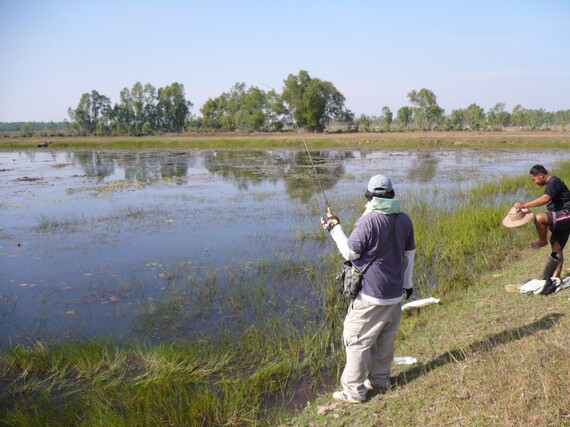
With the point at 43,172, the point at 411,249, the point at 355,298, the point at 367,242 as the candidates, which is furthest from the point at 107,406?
the point at 43,172

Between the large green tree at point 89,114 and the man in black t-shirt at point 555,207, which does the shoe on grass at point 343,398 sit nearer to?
the man in black t-shirt at point 555,207

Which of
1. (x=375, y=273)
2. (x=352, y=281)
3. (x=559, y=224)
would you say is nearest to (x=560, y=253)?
(x=559, y=224)

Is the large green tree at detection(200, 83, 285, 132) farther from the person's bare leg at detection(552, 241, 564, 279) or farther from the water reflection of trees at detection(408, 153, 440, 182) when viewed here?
the person's bare leg at detection(552, 241, 564, 279)

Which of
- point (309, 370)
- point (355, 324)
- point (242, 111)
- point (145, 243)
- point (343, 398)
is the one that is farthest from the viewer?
point (242, 111)

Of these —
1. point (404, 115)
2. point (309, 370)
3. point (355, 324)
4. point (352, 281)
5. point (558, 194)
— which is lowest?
point (309, 370)

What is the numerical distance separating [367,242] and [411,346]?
2053 millimetres

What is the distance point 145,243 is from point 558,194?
8273 millimetres

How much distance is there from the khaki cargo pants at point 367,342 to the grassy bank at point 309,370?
18 centimetres

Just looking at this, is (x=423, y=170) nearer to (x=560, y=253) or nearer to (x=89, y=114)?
(x=560, y=253)

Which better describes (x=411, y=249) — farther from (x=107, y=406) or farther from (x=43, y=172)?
(x=43, y=172)

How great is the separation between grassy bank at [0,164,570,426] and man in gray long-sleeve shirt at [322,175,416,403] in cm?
41

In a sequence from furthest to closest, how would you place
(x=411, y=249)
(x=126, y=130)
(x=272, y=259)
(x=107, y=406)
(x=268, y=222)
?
1. (x=126, y=130)
2. (x=268, y=222)
3. (x=272, y=259)
4. (x=107, y=406)
5. (x=411, y=249)

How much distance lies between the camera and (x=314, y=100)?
61531 millimetres

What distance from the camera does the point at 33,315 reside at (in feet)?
20.5
